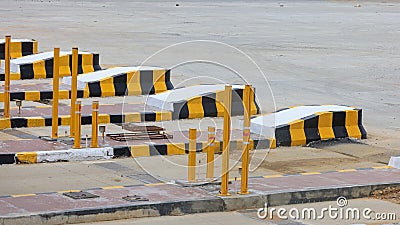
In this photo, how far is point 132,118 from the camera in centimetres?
1462

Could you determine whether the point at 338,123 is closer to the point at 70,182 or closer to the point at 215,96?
the point at 215,96

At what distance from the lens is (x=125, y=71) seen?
17.6m

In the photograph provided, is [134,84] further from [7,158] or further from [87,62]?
[7,158]

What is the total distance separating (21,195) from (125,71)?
26.5ft

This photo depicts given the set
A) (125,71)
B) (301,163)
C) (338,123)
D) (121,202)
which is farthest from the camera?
(125,71)

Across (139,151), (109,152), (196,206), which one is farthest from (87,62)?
(196,206)

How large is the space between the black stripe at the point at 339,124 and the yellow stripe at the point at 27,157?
3.97 meters

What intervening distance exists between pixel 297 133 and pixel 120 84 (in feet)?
16.6

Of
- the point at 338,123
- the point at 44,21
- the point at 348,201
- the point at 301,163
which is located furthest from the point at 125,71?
the point at 44,21

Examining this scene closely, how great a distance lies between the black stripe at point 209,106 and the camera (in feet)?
50.2

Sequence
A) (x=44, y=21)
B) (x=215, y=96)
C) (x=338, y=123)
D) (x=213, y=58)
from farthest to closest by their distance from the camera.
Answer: (x=44, y=21) < (x=213, y=58) < (x=215, y=96) < (x=338, y=123)

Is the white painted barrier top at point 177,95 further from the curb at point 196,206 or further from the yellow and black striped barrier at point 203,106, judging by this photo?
the curb at point 196,206

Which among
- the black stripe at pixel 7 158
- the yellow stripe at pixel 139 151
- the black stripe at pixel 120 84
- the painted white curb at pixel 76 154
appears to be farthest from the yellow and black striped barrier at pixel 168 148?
the black stripe at pixel 120 84

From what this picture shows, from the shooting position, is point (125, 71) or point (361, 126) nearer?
point (361, 126)
